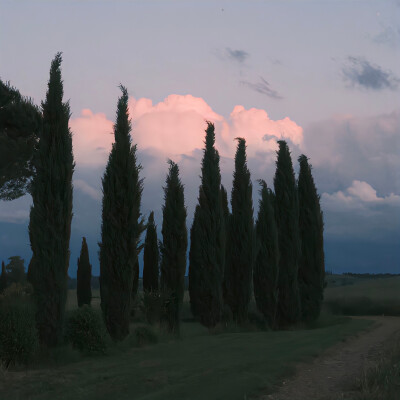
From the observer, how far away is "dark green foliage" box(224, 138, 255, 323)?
27.0 meters

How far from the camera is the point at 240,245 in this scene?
2781 cm

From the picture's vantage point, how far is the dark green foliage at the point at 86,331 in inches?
615

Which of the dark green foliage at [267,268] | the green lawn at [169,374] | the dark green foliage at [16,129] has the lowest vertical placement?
the green lawn at [169,374]

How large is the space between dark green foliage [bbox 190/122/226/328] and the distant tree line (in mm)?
53

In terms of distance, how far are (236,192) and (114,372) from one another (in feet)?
58.2

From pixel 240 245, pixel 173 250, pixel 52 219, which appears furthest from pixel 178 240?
pixel 52 219

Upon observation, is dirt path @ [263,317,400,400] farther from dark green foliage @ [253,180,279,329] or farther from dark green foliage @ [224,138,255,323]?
dark green foliage @ [253,180,279,329]

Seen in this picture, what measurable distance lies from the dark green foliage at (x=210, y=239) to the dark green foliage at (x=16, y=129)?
9.27 metres

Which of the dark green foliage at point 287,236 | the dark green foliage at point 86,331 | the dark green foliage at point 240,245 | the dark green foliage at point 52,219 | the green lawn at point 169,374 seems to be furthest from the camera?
the dark green foliage at point 287,236

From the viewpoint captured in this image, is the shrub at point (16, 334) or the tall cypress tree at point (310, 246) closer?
the shrub at point (16, 334)

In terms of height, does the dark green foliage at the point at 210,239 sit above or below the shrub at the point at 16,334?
above

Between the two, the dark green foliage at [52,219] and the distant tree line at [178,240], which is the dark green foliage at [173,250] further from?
the dark green foliage at [52,219]

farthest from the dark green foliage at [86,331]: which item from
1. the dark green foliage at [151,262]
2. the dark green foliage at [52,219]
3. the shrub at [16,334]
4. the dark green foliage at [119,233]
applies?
the dark green foliage at [151,262]

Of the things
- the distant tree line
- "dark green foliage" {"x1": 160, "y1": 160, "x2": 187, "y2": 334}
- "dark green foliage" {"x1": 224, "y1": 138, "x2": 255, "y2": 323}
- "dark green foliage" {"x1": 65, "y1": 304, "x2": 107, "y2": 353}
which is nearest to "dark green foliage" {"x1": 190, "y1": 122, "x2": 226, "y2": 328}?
the distant tree line
